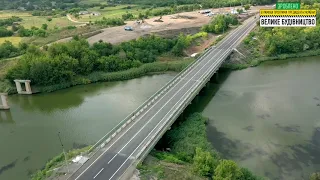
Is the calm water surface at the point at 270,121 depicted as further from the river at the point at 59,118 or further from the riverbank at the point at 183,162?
the river at the point at 59,118

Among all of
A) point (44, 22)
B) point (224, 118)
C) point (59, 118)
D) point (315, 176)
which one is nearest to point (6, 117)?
point (59, 118)

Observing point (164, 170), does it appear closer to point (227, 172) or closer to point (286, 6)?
point (227, 172)

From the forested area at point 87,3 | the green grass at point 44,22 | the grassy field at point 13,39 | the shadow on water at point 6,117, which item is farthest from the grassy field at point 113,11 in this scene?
the shadow on water at point 6,117

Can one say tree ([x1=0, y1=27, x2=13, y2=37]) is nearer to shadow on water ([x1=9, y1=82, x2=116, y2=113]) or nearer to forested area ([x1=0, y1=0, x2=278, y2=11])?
shadow on water ([x1=9, y1=82, x2=116, y2=113])

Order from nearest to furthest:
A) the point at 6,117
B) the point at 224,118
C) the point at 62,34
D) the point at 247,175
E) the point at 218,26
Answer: the point at 247,175, the point at 224,118, the point at 6,117, the point at 62,34, the point at 218,26

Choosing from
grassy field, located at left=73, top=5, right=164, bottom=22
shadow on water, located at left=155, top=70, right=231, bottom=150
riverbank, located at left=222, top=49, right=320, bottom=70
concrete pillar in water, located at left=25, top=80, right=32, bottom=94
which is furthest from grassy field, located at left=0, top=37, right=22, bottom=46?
riverbank, located at left=222, top=49, right=320, bottom=70

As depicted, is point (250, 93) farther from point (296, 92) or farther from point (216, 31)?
point (216, 31)

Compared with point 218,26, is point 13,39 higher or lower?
higher
